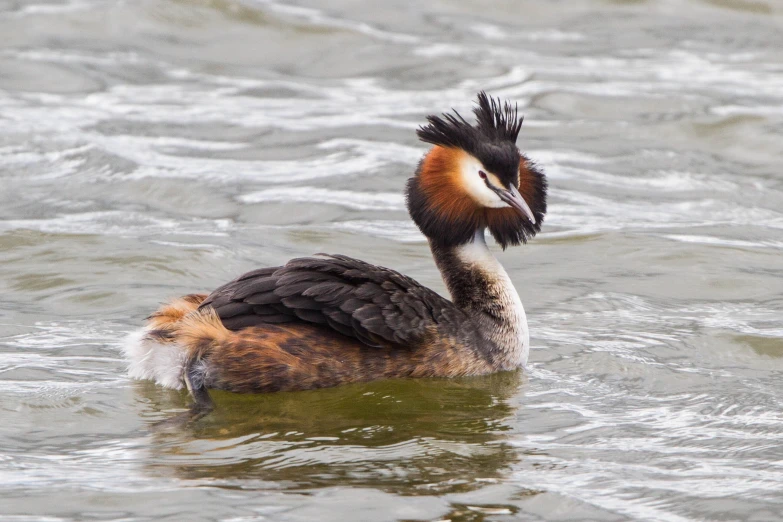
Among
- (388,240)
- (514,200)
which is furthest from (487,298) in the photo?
(388,240)

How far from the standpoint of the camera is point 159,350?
644 centimetres

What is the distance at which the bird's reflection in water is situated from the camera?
5.43 m

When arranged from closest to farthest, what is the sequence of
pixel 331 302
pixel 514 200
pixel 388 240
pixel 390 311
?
pixel 331 302, pixel 390 311, pixel 514 200, pixel 388 240

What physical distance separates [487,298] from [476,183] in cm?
65

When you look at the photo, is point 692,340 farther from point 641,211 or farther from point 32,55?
point 32,55

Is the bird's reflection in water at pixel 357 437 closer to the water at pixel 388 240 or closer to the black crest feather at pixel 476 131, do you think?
the water at pixel 388 240

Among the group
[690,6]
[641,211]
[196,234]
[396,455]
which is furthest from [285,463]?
[690,6]

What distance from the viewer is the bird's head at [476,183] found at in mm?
6969

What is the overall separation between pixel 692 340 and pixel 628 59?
27.4 ft

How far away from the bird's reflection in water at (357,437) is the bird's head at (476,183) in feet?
2.85

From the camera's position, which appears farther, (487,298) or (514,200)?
(487,298)

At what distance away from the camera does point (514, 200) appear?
693cm

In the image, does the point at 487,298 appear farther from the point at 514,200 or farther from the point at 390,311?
the point at 390,311

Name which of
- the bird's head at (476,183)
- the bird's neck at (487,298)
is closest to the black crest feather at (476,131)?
the bird's head at (476,183)
